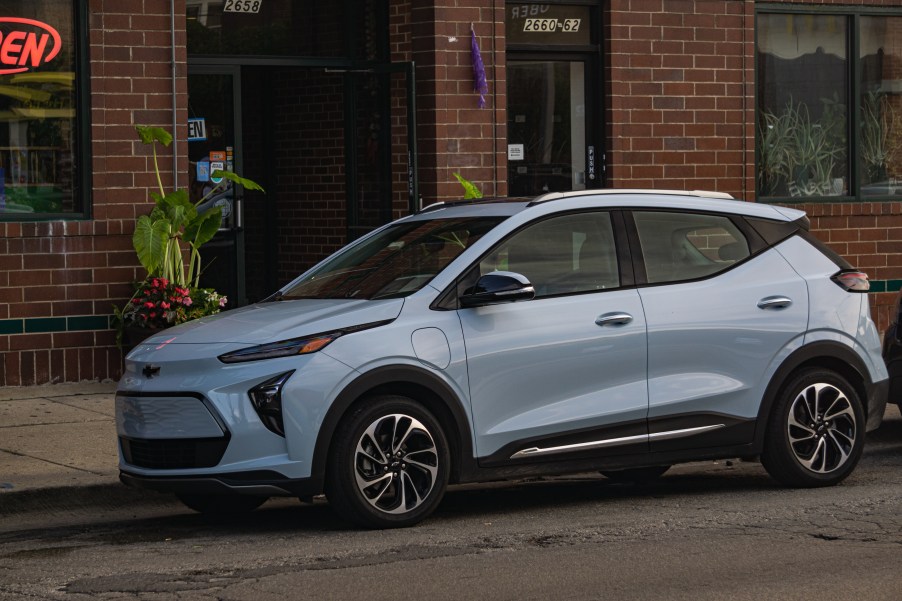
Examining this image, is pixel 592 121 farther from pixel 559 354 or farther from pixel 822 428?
pixel 559 354

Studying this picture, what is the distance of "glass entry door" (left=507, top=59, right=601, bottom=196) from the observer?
14812 mm

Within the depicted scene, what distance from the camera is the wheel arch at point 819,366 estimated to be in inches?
330

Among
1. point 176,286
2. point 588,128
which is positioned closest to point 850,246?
point 588,128

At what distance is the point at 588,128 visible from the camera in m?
15.1

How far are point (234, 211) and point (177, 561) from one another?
301 inches

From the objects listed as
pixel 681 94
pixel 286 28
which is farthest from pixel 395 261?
pixel 681 94

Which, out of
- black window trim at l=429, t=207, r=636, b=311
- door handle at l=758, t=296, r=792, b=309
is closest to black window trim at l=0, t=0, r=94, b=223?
black window trim at l=429, t=207, r=636, b=311

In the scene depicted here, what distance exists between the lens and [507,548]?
7074 millimetres

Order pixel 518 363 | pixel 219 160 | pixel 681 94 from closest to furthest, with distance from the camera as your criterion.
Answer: pixel 518 363 → pixel 219 160 → pixel 681 94

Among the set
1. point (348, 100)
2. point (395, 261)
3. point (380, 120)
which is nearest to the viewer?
point (395, 261)

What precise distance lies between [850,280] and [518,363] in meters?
2.21

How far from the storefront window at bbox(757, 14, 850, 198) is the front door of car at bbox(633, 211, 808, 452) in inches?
302

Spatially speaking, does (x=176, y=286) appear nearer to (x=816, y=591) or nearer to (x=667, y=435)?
(x=667, y=435)

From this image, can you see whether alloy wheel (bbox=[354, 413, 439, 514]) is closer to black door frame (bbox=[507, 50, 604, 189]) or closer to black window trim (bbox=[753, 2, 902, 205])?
black door frame (bbox=[507, 50, 604, 189])
